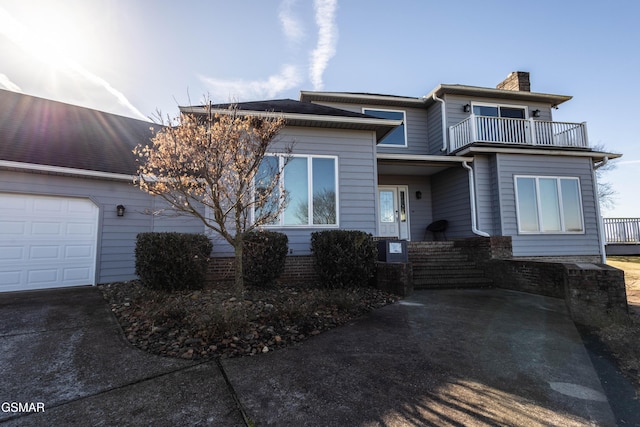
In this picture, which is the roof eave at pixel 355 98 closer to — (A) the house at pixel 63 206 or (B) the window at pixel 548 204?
(B) the window at pixel 548 204

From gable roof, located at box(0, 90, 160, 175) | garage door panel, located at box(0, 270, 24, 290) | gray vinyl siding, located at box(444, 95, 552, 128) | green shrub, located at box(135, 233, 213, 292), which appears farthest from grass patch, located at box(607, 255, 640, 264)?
garage door panel, located at box(0, 270, 24, 290)

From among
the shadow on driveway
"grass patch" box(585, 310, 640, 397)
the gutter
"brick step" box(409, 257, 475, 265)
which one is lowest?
"grass patch" box(585, 310, 640, 397)

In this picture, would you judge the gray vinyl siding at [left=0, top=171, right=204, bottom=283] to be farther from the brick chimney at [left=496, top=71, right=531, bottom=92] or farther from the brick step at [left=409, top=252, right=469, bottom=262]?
the brick chimney at [left=496, top=71, right=531, bottom=92]

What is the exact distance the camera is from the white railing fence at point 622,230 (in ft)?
45.5

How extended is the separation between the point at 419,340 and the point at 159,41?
801cm

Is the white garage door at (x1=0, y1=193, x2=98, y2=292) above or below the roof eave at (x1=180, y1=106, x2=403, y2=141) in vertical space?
below

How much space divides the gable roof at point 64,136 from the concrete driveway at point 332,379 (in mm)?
4123

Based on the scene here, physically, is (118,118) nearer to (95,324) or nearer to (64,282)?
(64,282)

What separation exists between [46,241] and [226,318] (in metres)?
5.80

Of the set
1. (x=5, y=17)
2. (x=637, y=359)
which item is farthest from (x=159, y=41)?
(x=637, y=359)

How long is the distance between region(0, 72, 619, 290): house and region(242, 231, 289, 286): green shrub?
1173mm

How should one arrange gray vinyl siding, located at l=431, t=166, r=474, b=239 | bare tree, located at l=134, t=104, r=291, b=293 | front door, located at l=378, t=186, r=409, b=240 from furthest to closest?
1. front door, located at l=378, t=186, r=409, b=240
2. gray vinyl siding, located at l=431, t=166, r=474, b=239
3. bare tree, located at l=134, t=104, r=291, b=293

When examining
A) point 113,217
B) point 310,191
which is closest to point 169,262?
point 113,217

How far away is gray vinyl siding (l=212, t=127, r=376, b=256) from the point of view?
24.6 ft
